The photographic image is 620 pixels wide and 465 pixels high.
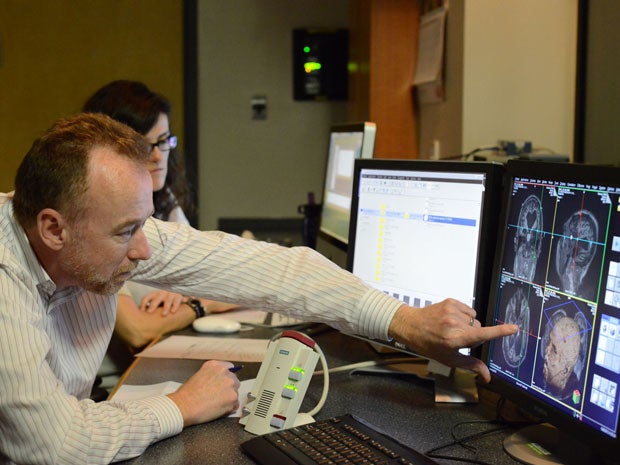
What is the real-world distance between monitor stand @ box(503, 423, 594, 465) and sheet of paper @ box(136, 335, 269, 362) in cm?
68

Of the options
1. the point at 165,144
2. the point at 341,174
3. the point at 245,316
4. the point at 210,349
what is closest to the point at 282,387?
the point at 210,349

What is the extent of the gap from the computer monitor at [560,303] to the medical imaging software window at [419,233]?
129 millimetres

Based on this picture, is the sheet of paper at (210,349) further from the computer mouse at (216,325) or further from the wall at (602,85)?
the wall at (602,85)

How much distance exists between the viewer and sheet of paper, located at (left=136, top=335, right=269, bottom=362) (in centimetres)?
181

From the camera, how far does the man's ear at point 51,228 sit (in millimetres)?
1228

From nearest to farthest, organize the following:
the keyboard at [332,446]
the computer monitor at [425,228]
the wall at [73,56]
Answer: the keyboard at [332,446]
the computer monitor at [425,228]
the wall at [73,56]

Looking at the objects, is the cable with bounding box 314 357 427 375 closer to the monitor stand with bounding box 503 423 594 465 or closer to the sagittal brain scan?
the monitor stand with bounding box 503 423 594 465

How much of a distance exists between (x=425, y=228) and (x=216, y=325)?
765 mm

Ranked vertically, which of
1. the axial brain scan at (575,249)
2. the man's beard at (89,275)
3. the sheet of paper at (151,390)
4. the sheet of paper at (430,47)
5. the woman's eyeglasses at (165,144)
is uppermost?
the sheet of paper at (430,47)

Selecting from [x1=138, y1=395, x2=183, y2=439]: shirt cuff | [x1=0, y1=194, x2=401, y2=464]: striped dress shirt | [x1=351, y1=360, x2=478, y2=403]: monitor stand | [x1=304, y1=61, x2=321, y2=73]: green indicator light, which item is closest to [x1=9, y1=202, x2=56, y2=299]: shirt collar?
[x1=0, y1=194, x2=401, y2=464]: striped dress shirt

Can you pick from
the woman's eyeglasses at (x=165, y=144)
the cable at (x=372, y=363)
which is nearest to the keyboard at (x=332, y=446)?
the cable at (x=372, y=363)

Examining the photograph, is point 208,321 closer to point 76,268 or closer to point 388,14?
point 76,268

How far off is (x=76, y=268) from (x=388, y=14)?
259cm

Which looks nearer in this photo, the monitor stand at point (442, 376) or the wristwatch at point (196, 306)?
the monitor stand at point (442, 376)
